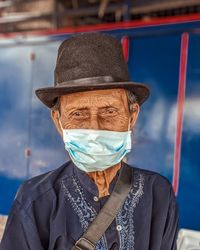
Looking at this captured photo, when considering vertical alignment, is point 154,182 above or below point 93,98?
below

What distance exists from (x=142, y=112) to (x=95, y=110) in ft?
6.53

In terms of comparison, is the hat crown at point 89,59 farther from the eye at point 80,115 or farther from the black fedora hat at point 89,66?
the eye at point 80,115

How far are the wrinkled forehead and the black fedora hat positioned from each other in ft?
0.10

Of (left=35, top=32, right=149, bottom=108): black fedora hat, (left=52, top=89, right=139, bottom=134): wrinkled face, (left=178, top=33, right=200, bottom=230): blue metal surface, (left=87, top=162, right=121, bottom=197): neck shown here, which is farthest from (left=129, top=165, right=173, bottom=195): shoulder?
(left=178, top=33, right=200, bottom=230): blue metal surface

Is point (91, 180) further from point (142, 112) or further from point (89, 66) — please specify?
point (142, 112)

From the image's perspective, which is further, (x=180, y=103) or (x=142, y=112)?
(x=142, y=112)

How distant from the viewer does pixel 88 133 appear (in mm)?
1245

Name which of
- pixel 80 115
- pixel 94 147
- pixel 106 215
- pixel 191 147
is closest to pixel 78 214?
pixel 106 215

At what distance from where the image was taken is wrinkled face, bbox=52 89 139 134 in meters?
1.26

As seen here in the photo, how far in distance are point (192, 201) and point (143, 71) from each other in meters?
1.16

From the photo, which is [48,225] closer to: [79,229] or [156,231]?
[79,229]

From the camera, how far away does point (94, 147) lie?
126 cm

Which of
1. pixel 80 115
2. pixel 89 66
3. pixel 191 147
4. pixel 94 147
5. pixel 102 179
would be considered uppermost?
pixel 89 66

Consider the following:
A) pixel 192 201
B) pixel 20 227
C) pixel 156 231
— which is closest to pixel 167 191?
pixel 156 231
